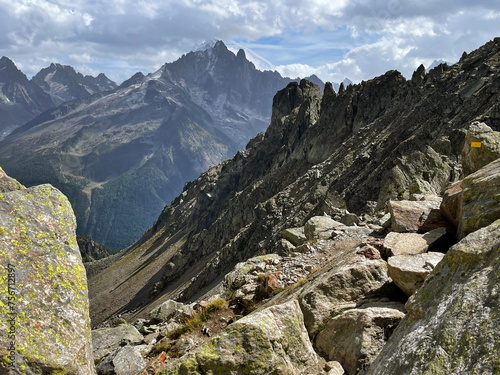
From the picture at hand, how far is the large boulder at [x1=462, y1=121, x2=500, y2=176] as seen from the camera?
578 inches

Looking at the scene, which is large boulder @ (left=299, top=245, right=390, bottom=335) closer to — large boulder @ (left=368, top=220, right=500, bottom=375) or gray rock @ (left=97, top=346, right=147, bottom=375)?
large boulder @ (left=368, top=220, right=500, bottom=375)

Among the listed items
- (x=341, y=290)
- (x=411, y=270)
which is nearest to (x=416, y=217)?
(x=341, y=290)

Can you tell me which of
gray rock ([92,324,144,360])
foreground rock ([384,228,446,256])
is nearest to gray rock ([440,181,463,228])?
foreground rock ([384,228,446,256])

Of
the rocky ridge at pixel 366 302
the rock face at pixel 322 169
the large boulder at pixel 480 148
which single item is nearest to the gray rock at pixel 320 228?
the rocky ridge at pixel 366 302

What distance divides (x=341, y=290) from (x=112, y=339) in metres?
10.4

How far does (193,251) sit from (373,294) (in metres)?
74.2

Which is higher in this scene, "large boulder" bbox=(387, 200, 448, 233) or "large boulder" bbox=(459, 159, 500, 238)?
"large boulder" bbox=(459, 159, 500, 238)

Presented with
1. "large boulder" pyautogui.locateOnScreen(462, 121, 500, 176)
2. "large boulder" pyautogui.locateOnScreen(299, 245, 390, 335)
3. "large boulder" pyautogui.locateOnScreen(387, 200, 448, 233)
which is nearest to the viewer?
"large boulder" pyautogui.locateOnScreen(299, 245, 390, 335)

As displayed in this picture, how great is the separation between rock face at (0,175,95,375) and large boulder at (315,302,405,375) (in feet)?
19.3

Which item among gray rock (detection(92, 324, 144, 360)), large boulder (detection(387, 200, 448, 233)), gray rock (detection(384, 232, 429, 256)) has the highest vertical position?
large boulder (detection(387, 200, 448, 233))

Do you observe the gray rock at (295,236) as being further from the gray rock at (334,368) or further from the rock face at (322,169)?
the gray rock at (334,368)

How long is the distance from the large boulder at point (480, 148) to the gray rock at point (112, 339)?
643 inches

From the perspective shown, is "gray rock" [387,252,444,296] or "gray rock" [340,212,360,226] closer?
"gray rock" [387,252,444,296]

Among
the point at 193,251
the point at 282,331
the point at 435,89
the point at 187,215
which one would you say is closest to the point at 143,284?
the point at 193,251
